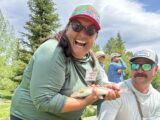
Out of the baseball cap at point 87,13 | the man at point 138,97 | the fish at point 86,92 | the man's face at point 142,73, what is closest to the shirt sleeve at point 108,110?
the man at point 138,97

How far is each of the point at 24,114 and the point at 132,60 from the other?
60.8 inches

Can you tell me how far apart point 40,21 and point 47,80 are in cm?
3072

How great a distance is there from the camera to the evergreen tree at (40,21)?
32781 millimetres

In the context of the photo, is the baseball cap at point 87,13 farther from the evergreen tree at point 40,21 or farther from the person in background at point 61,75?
the evergreen tree at point 40,21

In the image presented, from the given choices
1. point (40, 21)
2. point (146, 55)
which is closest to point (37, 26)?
point (40, 21)

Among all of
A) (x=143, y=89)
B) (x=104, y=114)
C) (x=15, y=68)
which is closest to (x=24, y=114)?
(x=104, y=114)

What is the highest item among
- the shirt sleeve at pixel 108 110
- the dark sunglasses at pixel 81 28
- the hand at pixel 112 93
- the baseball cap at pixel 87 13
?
the baseball cap at pixel 87 13

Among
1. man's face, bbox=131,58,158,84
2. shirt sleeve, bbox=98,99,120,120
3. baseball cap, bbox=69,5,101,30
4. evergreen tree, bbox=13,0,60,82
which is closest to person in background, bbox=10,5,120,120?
baseball cap, bbox=69,5,101,30

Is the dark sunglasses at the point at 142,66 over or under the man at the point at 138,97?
over

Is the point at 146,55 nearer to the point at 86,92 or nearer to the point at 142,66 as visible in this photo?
the point at 142,66

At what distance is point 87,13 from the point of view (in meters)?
2.91

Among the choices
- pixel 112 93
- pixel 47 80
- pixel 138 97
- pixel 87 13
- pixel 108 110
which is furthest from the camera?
pixel 138 97

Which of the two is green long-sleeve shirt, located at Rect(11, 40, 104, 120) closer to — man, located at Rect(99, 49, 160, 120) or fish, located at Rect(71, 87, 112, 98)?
fish, located at Rect(71, 87, 112, 98)

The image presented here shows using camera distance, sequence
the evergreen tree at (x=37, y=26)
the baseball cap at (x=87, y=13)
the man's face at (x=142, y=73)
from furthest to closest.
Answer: the evergreen tree at (x=37, y=26) < the man's face at (x=142, y=73) < the baseball cap at (x=87, y=13)
